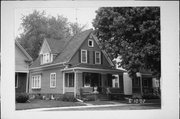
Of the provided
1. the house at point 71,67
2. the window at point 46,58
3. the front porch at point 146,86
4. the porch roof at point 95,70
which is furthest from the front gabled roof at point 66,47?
the front porch at point 146,86

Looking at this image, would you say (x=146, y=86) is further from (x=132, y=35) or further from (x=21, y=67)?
(x=21, y=67)

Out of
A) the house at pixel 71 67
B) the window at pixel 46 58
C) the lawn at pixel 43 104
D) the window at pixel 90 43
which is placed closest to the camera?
the lawn at pixel 43 104

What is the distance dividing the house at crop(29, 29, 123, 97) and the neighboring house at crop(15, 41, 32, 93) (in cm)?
39

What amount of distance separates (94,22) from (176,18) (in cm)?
290

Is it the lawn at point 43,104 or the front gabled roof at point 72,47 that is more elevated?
the front gabled roof at point 72,47

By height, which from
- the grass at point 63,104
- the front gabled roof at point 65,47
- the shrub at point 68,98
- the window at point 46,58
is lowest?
the grass at point 63,104

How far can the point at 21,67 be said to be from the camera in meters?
11.1

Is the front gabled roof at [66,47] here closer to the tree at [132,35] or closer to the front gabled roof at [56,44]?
the front gabled roof at [56,44]

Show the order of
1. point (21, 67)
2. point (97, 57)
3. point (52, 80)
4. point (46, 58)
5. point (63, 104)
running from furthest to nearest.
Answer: point (46, 58)
point (97, 57)
point (52, 80)
point (21, 67)
point (63, 104)

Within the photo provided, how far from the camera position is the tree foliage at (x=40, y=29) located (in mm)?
10883

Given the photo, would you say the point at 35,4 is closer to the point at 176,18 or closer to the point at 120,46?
the point at 120,46

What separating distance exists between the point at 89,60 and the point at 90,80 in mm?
736

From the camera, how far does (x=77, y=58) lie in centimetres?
1182

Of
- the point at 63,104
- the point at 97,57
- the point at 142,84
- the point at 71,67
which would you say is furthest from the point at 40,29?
the point at 142,84
